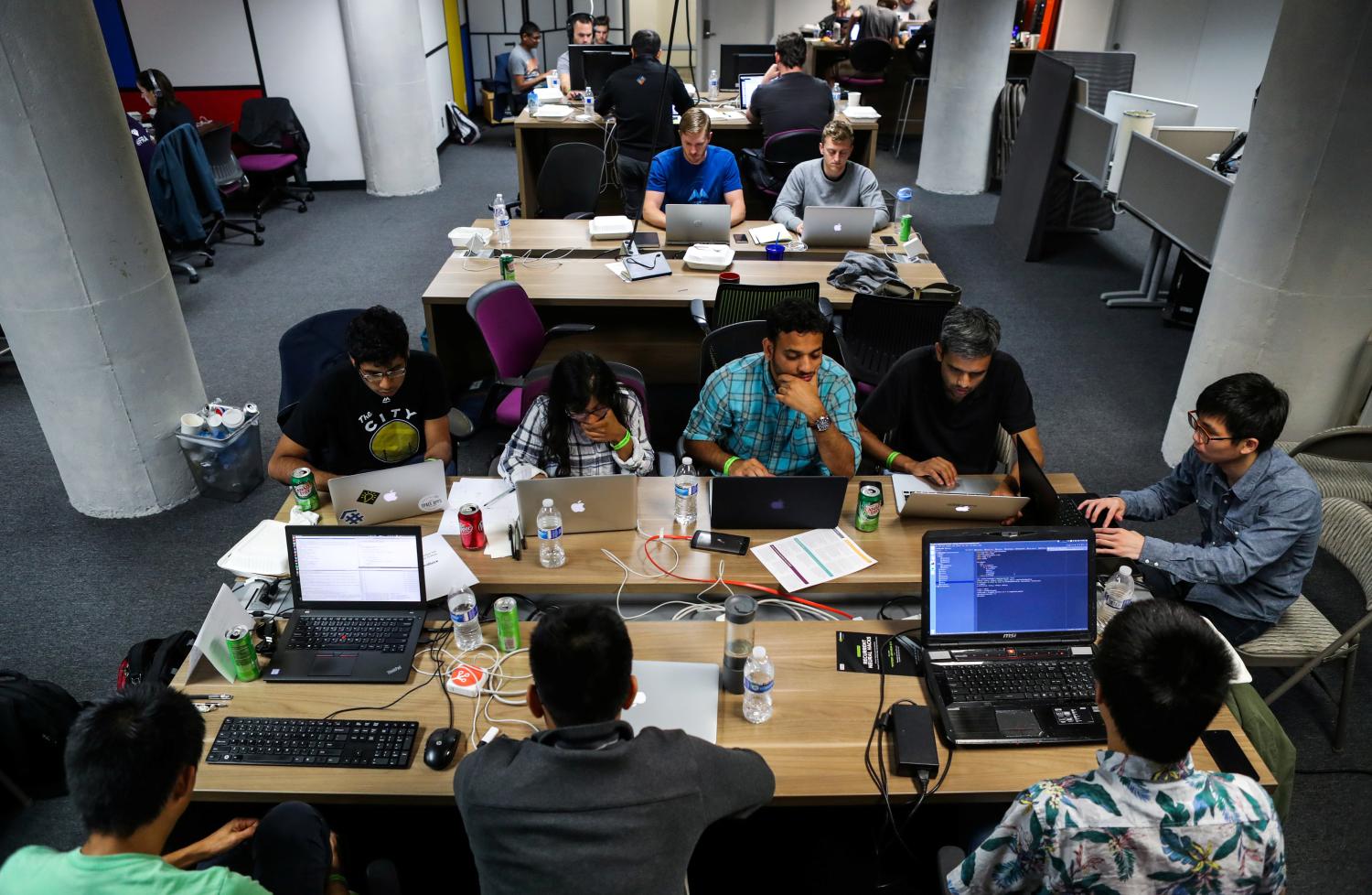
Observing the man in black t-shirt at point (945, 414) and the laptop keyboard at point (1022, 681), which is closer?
the laptop keyboard at point (1022, 681)

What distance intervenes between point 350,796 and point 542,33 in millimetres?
10427

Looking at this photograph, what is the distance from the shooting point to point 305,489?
2.77 metres

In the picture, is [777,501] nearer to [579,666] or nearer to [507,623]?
[507,623]

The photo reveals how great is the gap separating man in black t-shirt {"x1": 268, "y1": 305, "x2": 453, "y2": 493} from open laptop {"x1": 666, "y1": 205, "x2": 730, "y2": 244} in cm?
213

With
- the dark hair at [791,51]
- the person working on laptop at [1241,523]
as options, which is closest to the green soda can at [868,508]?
the person working on laptop at [1241,523]

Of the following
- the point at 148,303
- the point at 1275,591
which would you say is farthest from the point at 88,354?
the point at 1275,591

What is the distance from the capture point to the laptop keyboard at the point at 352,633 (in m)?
2.38

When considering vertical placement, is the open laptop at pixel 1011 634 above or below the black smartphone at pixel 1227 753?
above

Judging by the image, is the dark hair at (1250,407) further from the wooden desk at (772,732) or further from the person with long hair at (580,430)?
the person with long hair at (580,430)

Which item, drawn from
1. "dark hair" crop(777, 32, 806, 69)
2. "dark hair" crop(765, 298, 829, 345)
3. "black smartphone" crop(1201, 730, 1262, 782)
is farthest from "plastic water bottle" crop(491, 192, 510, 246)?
"black smartphone" crop(1201, 730, 1262, 782)

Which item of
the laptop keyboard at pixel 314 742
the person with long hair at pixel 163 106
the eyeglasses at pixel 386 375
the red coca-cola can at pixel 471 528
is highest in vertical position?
the person with long hair at pixel 163 106

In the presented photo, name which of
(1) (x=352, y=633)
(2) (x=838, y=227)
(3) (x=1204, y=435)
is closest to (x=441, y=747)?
(1) (x=352, y=633)

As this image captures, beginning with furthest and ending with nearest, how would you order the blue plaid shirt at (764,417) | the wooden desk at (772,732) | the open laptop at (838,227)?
the open laptop at (838,227), the blue plaid shirt at (764,417), the wooden desk at (772,732)

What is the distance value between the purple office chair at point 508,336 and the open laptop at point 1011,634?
2.06 meters
